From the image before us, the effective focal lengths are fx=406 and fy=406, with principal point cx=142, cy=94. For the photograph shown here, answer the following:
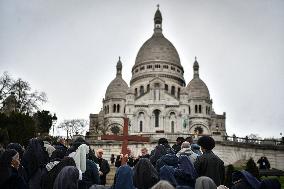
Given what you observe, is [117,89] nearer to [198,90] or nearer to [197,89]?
[197,89]

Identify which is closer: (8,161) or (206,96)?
(8,161)

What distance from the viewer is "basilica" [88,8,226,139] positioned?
58.1m

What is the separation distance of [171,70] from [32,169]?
6332 cm

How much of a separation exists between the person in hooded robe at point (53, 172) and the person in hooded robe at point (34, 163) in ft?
3.15

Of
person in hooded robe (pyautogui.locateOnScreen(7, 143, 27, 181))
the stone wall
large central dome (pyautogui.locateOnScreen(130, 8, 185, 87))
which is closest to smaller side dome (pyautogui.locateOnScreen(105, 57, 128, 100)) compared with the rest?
large central dome (pyautogui.locateOnScreen(130, 8, 185, 87))

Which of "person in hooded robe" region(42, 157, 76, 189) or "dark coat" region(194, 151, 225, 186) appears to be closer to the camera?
"person in hooded robe" region(42, 157, 76, 189)

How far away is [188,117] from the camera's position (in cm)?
5953

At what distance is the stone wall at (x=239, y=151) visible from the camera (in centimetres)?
3344

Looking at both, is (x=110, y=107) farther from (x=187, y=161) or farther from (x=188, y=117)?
(x=187, y=161)

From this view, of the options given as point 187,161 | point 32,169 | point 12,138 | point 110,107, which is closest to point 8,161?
point 32,169

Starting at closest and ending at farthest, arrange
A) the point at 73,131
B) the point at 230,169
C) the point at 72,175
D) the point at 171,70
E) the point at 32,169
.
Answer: the point at 72,175 → the point at 32,169 → the point at 230,169 → the point at 73,131 → the point at 171,70

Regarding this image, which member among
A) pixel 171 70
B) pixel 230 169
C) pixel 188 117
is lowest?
pixel 230 169

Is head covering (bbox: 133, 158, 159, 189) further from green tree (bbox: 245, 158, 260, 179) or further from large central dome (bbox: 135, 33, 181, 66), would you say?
large central dome (bbox: 135, 33, 181, 66)

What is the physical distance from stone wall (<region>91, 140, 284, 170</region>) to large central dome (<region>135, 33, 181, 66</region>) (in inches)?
1485
